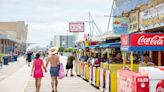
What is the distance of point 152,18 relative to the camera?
1486cm

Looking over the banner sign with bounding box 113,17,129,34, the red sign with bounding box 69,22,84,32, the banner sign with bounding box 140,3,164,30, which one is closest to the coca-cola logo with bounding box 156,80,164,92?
the banner sign with bounding box 140,3,164,30

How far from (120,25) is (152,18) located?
4446mm

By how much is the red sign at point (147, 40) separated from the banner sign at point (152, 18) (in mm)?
3851

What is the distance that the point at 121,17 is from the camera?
1942 centimetres

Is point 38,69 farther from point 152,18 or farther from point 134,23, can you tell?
point 134,23

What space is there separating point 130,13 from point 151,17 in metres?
4.24

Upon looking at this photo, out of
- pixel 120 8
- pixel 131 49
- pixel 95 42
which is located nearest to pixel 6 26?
pixel 95 42

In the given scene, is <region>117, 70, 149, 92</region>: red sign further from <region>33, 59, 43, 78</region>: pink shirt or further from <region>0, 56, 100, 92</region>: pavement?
<region>0, 56, 100, 92</region>: pavement

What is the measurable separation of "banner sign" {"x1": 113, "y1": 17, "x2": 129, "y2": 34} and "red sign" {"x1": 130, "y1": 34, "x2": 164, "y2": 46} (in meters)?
8.36

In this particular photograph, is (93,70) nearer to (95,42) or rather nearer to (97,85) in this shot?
(97,85)

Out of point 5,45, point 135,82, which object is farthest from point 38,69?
point 5,45

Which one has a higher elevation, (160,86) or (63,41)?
(63,41)

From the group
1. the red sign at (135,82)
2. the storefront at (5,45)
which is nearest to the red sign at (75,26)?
the storefront at (5,45)

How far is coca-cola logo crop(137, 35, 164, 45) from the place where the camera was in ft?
31.9
